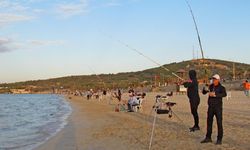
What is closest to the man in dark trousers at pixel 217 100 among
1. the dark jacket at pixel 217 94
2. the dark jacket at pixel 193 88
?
the dark jacket at pixel 217 94

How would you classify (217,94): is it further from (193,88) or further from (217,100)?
(193,88)

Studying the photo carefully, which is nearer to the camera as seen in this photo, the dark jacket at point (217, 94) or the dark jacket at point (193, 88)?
the dark jacket at point (217, 94)

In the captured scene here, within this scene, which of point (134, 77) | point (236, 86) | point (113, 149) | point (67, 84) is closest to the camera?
point (113, 149)

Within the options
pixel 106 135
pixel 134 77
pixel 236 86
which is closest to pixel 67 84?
pixel 134 77

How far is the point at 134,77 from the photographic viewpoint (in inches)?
6024

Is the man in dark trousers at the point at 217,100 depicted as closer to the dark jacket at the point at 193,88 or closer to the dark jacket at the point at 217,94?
the dark jacket at the point at 217,94

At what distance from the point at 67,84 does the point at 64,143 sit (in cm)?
17205

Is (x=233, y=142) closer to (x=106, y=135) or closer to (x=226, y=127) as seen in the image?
(x=226, y=127)

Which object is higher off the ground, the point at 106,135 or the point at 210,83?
→ the point at 210,83

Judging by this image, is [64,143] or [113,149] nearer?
[113,149]

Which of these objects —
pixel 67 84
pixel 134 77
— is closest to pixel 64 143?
pixel 134 77

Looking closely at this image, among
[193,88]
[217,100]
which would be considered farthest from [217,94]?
[193,88]

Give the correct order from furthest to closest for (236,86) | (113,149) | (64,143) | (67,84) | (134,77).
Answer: (67,84), (134,77), (236,86), (64,143), (113,149)

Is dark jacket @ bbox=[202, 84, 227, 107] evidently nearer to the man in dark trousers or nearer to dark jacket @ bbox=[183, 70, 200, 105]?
the man in dark trousers
